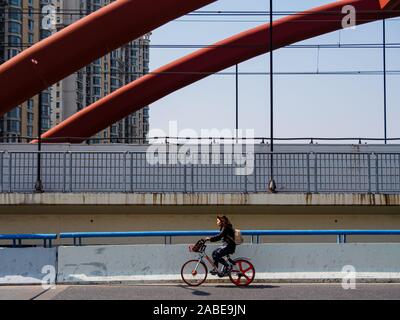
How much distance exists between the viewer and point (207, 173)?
15375mm

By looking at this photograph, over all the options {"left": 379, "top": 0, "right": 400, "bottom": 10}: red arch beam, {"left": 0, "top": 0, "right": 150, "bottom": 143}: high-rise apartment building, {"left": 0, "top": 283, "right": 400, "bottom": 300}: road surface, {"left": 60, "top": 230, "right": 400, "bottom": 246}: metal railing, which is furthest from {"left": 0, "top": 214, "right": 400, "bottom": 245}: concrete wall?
{"left": 0, "top": 0, "right": 150, "bottom": 143}: high-rise apartment building

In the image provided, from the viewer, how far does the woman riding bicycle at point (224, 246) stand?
11.8 metres

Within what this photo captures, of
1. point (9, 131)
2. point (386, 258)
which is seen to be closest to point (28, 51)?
point (386, 258)

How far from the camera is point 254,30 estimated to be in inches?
1075

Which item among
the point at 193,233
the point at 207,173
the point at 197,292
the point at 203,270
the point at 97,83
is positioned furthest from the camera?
the point at 97,83

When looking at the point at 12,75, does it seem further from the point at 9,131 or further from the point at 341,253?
the point at 9,131

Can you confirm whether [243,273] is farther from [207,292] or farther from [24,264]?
[24,264]

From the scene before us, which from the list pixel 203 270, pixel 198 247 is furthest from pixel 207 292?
pixel 198 247

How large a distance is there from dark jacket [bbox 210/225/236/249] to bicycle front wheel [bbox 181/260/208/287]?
0.65 metres

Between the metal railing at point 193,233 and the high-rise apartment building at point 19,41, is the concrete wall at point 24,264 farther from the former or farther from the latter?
the high-rise apartment building at point 19,41

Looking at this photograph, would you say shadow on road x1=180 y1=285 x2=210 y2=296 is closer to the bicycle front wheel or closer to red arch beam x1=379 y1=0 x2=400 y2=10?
the bicycle front wheel

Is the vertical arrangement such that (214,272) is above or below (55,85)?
below

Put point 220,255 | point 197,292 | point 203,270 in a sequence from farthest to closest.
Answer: point 203,270 → point 220,255 → point 197,292

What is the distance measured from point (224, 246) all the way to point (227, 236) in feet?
0.81
